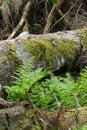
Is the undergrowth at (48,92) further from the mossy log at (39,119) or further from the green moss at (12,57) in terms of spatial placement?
the green moss at (12,57)

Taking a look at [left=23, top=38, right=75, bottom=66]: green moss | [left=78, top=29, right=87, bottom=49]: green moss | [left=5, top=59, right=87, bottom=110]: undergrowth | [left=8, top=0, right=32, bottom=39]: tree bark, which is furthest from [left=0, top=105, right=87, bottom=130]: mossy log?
[left=8, top=0, right=32, bottom=39]: tree bark

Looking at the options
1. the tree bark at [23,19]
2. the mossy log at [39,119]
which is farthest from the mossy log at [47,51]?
the tree bark at [23,19]

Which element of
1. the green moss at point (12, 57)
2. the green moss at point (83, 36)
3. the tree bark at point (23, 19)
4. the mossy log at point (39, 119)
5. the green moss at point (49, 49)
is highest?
the mossy log at point (39, 119)

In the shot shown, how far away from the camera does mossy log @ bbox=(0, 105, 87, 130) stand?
119 inches

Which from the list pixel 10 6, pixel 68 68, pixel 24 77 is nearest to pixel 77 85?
pixel 24 77

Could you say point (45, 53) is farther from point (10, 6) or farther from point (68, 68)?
point (10, 6)

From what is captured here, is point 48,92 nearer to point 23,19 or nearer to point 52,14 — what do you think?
point 23,19

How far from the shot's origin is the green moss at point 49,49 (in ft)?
19.1

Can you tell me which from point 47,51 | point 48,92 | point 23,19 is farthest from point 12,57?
point 23,19

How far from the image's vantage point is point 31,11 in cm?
1076

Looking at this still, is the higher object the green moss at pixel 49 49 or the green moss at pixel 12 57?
the green moss at pixel 12 57

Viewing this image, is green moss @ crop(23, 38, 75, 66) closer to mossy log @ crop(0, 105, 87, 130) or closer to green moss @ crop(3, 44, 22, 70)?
green moss @ crop(3, 44, 22, 70)

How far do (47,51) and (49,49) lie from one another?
0.09m

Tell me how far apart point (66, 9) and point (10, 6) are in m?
2.09
